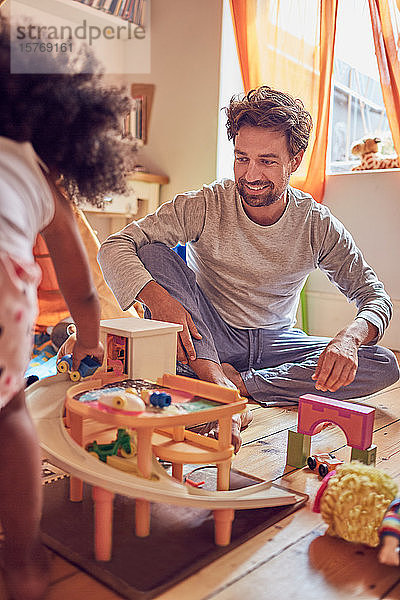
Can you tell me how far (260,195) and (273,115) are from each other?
0.61ft

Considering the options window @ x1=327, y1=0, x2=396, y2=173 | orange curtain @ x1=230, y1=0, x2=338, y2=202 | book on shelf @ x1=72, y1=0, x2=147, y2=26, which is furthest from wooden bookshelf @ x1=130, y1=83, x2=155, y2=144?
window @ x1=327, y1=0, x2=396, y2=173

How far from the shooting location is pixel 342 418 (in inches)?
36.2

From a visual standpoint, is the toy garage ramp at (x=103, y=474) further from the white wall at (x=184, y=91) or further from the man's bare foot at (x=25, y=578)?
the white wall at (x=184, y=91)

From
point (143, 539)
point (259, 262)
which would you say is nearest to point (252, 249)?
point (259, 262)

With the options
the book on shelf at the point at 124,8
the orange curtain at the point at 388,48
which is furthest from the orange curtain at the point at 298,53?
the book on shelf at the point at 124,8

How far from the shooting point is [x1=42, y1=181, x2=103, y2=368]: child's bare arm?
0.56 m

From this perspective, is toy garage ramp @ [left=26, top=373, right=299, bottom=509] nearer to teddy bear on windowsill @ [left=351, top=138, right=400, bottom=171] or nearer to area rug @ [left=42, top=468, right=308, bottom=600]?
area rug @ [left=42, top=468, right=308, bottom=600]

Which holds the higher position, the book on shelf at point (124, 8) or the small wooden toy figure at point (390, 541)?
the book on shelf at point (124, 8)

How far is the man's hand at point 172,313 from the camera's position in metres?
1.14

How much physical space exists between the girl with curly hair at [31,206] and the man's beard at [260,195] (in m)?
0.79

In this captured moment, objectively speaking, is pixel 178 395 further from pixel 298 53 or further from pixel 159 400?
pixel 298 53

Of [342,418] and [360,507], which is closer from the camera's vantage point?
[360,507]

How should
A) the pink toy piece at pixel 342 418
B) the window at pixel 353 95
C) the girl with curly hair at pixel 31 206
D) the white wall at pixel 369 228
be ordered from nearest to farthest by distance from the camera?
the girl with curly hair at pixel 31 206 < the pink toy piece at pixel 342 418 < the white wall at pixel 369 228 < the window at pixel 353 95

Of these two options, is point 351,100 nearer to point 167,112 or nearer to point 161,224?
point 167,112
